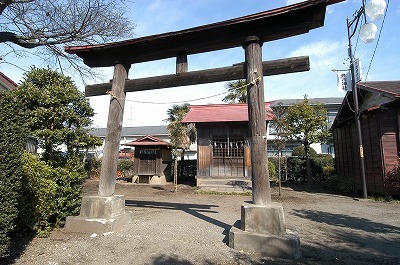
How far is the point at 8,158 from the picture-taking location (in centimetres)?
360

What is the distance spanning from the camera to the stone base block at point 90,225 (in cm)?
563

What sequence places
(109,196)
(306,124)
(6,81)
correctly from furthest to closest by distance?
(306,124), (6,81), (109,196)

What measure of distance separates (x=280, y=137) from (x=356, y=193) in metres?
4.78

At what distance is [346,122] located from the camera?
16.0 meters

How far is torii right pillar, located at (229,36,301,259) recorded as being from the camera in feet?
14.5

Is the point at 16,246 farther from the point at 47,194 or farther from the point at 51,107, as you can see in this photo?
the point at 51,107

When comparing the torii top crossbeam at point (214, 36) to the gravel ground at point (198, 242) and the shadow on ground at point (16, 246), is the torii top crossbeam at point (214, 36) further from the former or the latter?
the shadow on ground at point (16, 246)

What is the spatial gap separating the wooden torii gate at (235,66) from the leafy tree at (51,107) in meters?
0.83

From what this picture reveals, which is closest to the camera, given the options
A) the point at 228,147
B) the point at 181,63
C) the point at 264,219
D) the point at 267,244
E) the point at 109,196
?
the point at 267,244

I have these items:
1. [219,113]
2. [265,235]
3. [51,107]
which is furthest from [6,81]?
[265,235]

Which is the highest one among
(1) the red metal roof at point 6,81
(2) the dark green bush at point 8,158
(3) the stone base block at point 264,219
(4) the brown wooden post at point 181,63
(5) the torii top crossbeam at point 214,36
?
(1) the red metal roof at point 6,81

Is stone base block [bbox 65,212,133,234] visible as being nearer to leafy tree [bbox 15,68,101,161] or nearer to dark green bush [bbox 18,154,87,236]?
dark green bush [bbox 18,154,87,236]

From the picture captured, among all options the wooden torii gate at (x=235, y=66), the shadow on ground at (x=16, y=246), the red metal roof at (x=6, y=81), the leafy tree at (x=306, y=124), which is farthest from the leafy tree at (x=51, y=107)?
the leafy tree at (x=306, y=124)

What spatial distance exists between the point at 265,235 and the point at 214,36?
13.7 ft
